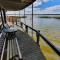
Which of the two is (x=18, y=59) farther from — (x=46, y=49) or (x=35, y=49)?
(x=46, y=49)

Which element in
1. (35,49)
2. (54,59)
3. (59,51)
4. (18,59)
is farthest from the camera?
(54,59)

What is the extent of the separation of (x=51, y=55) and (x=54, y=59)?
0.88m

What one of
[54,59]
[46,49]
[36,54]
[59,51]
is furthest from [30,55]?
[46,49]

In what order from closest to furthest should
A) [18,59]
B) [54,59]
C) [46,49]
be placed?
[18,59] < [54,59] < [46,49]

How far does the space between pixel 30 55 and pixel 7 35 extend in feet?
11.3

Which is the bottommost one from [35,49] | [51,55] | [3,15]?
[51,55]

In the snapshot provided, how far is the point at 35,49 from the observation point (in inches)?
262

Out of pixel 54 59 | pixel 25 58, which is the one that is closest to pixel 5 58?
pixel 25 58

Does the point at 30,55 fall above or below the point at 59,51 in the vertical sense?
below

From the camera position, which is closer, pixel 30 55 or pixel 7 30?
pixel 30 55

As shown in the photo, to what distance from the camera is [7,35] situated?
9039mm

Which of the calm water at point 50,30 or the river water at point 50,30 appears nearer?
the river water at point 50,30

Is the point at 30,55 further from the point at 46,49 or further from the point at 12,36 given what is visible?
the point at 46,49

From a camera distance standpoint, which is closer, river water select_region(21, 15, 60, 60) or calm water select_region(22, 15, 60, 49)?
river water select_region(21, 15, 60, 60)
